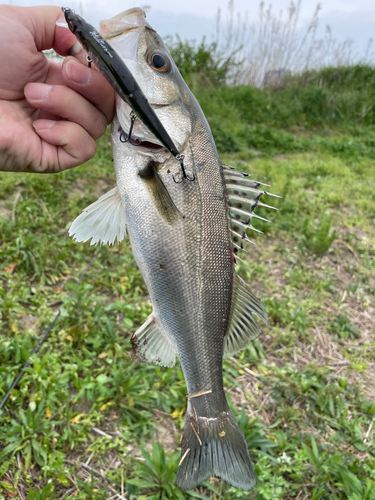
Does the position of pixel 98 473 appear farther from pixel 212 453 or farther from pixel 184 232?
pixel 184 232

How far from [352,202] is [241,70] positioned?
275 inches

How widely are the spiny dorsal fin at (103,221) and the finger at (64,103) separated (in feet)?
1.27

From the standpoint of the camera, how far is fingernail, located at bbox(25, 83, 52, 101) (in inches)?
59.8

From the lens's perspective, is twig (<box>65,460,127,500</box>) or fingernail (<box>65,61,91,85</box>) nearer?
fingernail (<box>65,61,91,85</box>)

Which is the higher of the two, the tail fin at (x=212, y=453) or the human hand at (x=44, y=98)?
the human hand at (x=44, y=98)

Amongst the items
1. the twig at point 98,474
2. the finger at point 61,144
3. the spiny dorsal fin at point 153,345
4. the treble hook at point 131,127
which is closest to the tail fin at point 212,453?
the spiny dorsal fin at point 153,345

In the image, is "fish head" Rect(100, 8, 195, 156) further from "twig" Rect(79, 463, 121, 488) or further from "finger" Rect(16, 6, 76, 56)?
"twig" Rect(79, 463, 121, 488)

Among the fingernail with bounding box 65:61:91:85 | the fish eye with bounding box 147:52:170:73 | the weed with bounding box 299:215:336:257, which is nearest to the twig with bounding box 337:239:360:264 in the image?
the weed with bounding box 299:215:336:257

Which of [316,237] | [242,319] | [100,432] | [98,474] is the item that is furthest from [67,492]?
[316,237]

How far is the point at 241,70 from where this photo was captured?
11.2 meters

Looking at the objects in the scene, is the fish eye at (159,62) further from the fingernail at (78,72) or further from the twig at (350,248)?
the twig at (350,248)

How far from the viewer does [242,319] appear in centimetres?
164

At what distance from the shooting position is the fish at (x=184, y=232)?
1402 millimetres

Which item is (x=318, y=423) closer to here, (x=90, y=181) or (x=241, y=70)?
(x=90, y=181)
